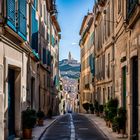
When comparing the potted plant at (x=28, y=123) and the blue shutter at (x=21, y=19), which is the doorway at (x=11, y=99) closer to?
the potted plant at (x=28, y=123)

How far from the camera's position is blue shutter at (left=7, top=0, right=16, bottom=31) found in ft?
52.4

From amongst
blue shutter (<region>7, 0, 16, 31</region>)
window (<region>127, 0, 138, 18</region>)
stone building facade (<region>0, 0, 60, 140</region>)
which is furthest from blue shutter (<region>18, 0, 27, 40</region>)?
window (<region>127, 0, 138, 18</region>)

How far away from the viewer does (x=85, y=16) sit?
73.8 metres

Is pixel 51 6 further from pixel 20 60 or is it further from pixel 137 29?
pixel 137 29

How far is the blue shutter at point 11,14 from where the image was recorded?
16.0 meters

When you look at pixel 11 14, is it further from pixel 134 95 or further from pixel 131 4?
pixel 134 95

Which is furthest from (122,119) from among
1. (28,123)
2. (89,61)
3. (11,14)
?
(89,61)

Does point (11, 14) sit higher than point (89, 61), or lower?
lower

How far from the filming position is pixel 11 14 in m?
16.7

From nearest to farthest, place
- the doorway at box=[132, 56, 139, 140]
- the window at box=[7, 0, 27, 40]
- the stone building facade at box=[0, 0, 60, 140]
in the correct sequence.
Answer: the stone building facade at box=[0, 0, 60, 140], the window at box=[7, 0, 27, 40], the doorway at box=[132, 56, 139, 140]

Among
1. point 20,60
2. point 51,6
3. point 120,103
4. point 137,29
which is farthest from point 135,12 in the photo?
point 51,6

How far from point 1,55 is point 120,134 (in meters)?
8.46

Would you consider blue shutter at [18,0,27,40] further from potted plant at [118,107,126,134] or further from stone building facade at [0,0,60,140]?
potted plant at [118,107,126,134]

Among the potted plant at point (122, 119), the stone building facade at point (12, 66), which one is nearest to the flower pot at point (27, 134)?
the stone building facade at point (12, 66)
